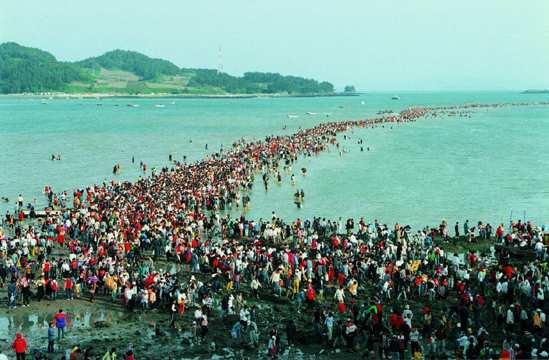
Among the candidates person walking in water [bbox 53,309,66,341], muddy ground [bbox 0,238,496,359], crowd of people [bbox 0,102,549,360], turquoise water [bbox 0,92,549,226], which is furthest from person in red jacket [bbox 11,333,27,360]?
turquoise water [bbox 0,92,549,226]

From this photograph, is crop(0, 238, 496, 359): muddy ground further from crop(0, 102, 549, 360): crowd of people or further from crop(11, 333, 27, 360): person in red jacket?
crop(11, 333, 27, 360): person in red jacket

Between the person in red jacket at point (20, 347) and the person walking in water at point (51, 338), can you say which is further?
the person walking in water at point (51, 338)

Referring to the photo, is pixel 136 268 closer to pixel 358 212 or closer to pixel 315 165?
pixel 358 212

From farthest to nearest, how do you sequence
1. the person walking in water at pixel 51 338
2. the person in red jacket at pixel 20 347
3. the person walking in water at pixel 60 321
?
the person walking in water at pixel 60 321 → the person walking in water at pixel 51 338 → the person in red jacket at pixel 20 347

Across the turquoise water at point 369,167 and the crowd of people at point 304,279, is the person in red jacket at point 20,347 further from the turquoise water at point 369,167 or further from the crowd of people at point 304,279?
the turquoise water at point 369,167

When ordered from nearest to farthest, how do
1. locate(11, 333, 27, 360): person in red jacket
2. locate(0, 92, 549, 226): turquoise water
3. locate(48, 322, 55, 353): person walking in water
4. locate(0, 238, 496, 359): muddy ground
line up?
1. locate(11, 333, 27, 360): person in red jacket
2. locate(48, 322, 55, 353): person walking in water
3. locate(0, 238, 496, 359): muddy ground
4. locate(0, 92, 549, 226): turquoise water

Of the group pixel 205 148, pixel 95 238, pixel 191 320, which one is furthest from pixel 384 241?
pixel 205 148

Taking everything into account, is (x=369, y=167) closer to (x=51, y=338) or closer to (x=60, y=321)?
(x=60, y=321)

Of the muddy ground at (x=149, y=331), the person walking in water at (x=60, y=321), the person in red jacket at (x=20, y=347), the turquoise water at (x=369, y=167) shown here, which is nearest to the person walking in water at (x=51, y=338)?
the muddy ground at (x=149, y=331)

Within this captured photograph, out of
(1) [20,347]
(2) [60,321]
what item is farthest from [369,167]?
(1) [20,347]
